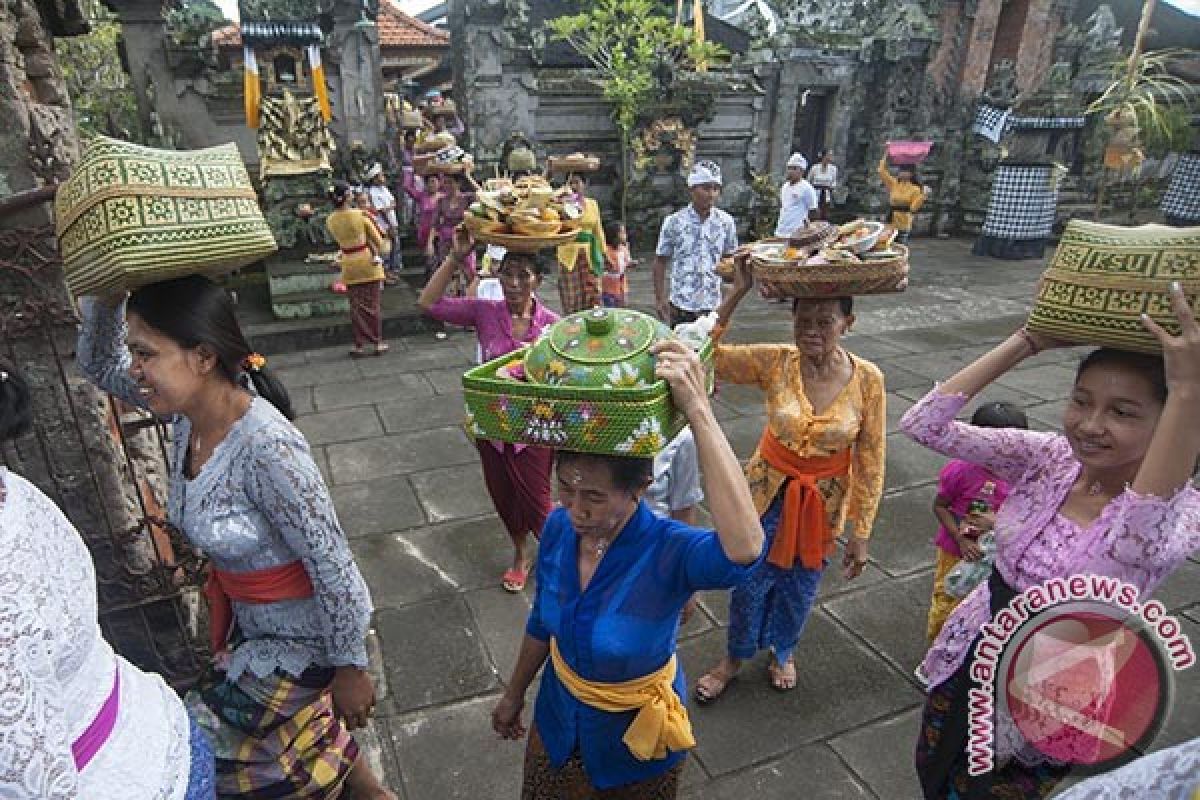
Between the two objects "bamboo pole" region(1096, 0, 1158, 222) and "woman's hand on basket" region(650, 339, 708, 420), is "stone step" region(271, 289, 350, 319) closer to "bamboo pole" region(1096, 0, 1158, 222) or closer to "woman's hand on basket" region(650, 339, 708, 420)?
"woman's hand on basket" region(650, 339, 708, 420)

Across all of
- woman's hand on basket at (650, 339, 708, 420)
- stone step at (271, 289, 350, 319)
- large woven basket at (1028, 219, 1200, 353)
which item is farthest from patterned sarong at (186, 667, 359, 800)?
stone step at (271, 289, 350, 319)

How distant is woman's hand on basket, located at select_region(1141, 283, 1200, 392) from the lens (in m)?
1.41

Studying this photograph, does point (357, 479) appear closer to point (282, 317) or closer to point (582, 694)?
point (582, 694)

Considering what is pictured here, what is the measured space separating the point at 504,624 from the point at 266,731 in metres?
1.64

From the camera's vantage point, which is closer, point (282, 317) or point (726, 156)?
point (282, 317)

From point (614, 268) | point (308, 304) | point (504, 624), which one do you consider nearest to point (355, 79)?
point (308, 304)

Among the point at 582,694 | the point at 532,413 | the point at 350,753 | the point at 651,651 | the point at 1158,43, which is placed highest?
the point at 1158,43

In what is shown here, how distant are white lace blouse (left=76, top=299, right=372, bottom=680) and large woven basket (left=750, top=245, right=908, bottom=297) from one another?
165 centimetres

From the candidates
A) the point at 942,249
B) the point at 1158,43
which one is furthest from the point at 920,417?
the point at 1158,43

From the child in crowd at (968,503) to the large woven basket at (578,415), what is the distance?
179cm

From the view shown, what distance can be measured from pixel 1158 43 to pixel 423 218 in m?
24.1

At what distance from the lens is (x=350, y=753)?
226 cm

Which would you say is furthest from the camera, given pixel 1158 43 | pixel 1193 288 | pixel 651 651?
pixel 1158 43

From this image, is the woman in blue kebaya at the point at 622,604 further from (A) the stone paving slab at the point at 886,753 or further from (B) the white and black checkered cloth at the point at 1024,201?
(B) the white and black checkered cloth at the point at 1024,201
